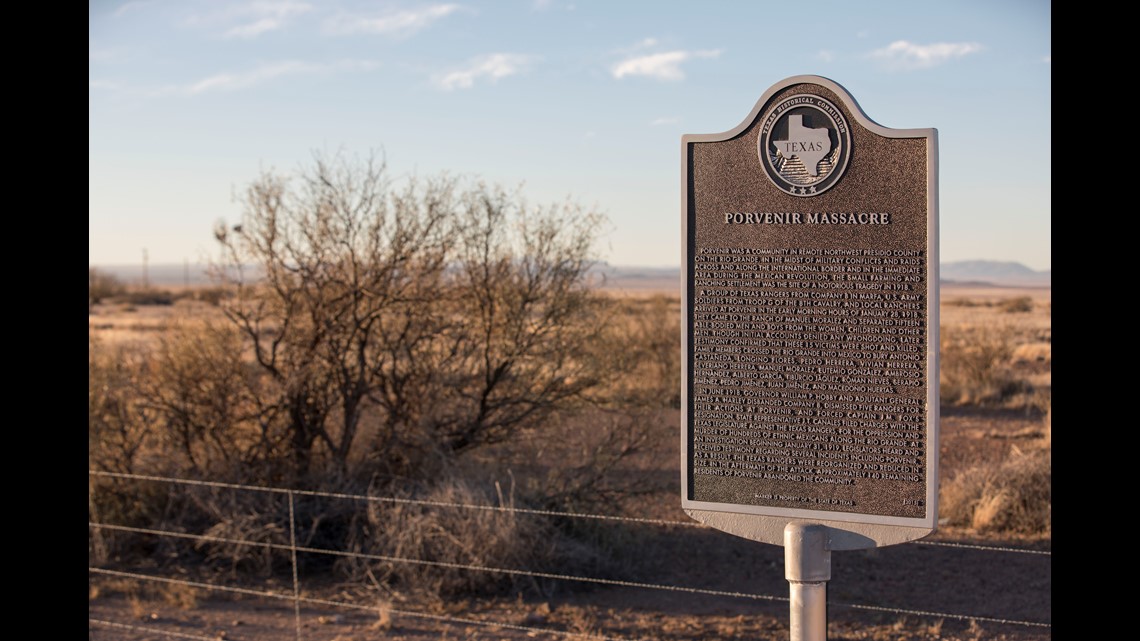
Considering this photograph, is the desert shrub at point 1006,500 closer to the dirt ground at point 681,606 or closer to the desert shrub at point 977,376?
the dirt ground at point 681,606

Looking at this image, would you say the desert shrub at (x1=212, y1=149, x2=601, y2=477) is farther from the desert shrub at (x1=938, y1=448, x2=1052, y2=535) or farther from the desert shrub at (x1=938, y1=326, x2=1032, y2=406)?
the desert shrub at (x1=938, y1=326, x2=1032, y2=406)

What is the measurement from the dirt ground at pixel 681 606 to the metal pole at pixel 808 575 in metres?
2.29

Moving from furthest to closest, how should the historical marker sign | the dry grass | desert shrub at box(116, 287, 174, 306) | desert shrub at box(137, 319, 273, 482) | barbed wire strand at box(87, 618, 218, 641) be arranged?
desert shrub at box(116, 287, 174, 306) < the dry grass < desert shrub at box(137, 319, 273, 482) < barbed wire strand at box(87, 618, 218, 641) < the historical marker sign

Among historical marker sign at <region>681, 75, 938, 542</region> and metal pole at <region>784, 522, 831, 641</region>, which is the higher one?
historical marker sign at <region>681, 75, 938, 542</region>

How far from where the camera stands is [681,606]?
8211 millimetres

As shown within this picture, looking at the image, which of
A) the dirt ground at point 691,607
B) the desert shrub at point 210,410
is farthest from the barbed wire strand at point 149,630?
the desert shrub at point 210,410

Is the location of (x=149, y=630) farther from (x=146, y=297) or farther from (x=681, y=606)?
(x=146, y=297)

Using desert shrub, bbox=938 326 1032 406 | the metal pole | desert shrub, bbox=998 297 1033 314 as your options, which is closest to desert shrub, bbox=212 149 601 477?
the metal pole

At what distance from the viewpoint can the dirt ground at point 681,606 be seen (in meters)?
7.66

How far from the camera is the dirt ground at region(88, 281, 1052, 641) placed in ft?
25.1

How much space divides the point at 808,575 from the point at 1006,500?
6.26m

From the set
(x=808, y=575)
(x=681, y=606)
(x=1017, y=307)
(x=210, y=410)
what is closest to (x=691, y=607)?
(x=681, y=606)

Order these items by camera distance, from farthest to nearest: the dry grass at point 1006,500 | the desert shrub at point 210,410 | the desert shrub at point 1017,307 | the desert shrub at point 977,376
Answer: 1. the desert shrub at point 1017,307
2. the desert shrub at point 977,376
3. the dry grass at point 1006,500
4. the desert shrub at point 210,410

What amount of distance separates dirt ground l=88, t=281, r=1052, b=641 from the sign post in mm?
2446
